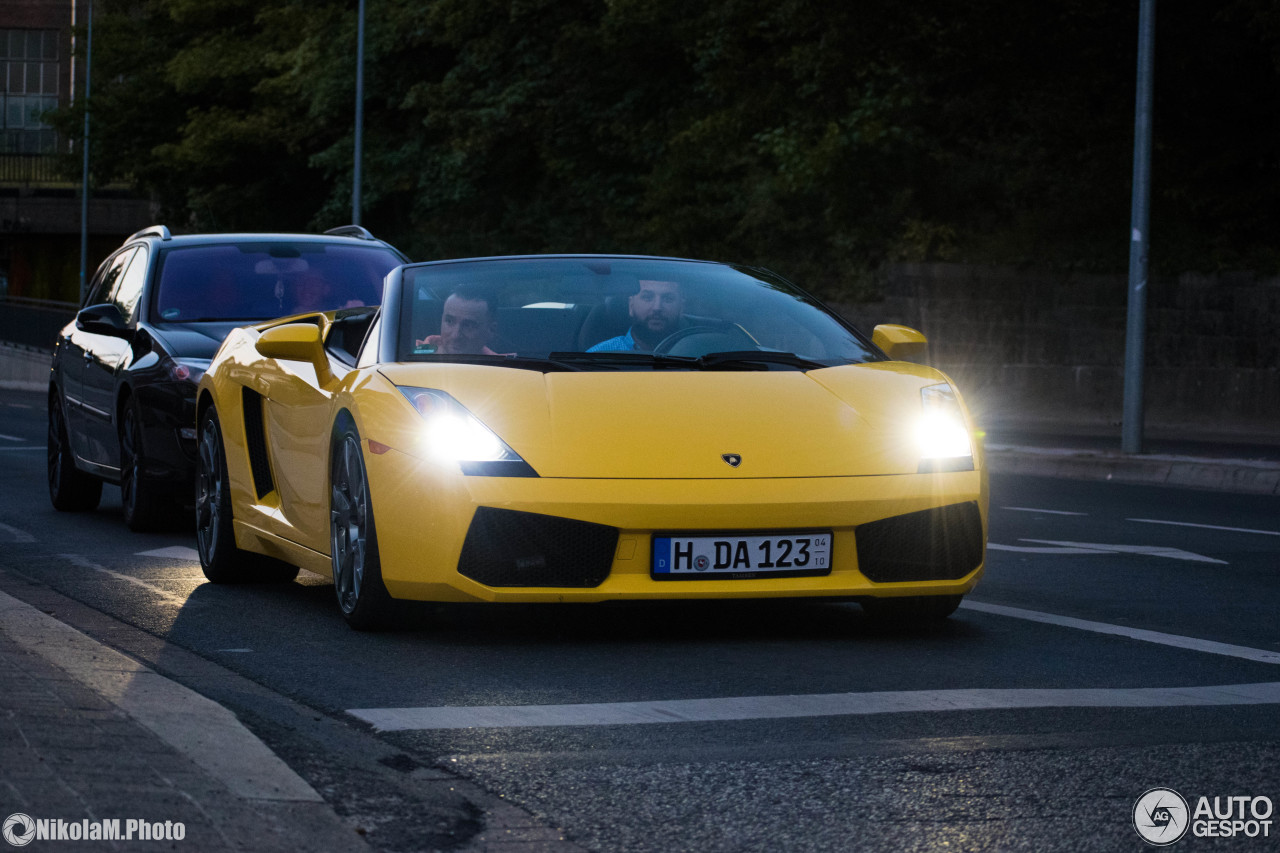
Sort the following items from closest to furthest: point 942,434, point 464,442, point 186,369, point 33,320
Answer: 1. point 464,442
2. point 942,434
3. point 186,369
4. point 33,320

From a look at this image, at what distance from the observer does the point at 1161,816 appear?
4156mm

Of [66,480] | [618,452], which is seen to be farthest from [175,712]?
[66,480]

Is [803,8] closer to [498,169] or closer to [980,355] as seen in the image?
[980,355]

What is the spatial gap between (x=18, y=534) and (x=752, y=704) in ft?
21.1

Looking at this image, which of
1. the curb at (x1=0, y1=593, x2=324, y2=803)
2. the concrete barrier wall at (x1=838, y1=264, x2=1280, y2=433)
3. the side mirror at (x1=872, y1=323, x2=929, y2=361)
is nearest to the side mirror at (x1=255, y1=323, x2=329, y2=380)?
the curb at (x1=0, y1=593, x2=324, y2=803)

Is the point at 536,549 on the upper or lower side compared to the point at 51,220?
lower

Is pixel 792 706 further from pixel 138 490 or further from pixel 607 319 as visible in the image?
pixel 138 490

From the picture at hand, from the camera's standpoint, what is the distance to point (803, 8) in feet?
82.4

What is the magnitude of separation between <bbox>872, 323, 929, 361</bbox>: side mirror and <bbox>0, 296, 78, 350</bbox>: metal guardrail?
40.0 metres

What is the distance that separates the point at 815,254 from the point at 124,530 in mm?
20747

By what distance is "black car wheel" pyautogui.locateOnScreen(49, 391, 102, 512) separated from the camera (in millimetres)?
12328

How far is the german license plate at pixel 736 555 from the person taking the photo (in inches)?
248

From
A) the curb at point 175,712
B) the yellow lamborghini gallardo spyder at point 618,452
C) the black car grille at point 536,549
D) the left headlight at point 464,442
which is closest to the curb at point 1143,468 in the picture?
the yellow lamborghini gallardo spyder at point 618,452

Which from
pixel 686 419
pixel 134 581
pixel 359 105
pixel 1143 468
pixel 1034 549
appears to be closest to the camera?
pixel 686 419
